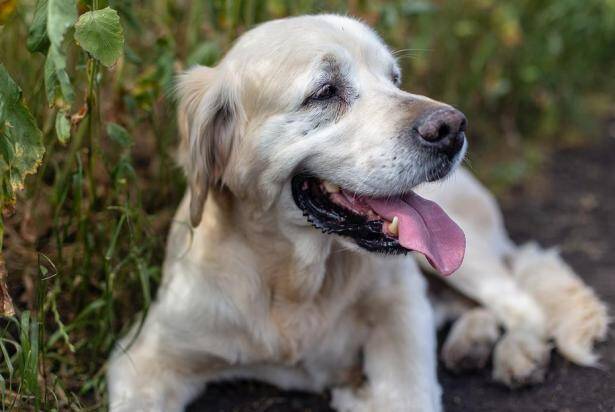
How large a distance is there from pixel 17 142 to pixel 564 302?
2.25 meters

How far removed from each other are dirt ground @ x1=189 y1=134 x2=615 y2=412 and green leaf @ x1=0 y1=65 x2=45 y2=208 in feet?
3.70

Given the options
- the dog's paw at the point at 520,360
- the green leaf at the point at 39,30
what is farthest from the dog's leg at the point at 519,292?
the green leaf at the point at 39,30

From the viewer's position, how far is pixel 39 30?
2.12 m

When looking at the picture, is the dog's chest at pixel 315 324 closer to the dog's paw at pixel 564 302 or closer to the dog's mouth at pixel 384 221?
the dog's mouth at pixel 384 221

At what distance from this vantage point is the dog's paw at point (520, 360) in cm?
292

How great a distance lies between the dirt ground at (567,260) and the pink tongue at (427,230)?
745mm

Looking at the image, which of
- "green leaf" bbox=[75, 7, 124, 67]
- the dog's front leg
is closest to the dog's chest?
the dog's front leg

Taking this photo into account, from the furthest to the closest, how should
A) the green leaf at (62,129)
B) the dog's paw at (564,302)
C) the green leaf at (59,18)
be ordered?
the dog's paw at (564,302), the green leaf at (62,129), the green leaf at (59,18)

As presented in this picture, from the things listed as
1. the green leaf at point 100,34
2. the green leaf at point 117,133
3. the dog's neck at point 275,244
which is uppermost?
the green leaf at point 100,34

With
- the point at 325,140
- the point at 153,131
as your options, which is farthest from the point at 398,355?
the point at 153,131

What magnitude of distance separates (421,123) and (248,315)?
87 centimetres

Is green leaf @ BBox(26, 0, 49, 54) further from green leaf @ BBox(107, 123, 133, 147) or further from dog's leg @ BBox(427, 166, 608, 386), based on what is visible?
dog's leg @ BBox(427, 166, 608, 386)

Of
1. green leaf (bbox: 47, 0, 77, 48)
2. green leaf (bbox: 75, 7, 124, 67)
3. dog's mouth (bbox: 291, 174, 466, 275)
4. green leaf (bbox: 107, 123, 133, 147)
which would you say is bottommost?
green leaf (bbox: 107, 123, 133, 147)

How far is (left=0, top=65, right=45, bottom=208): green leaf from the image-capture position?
6.86ft
